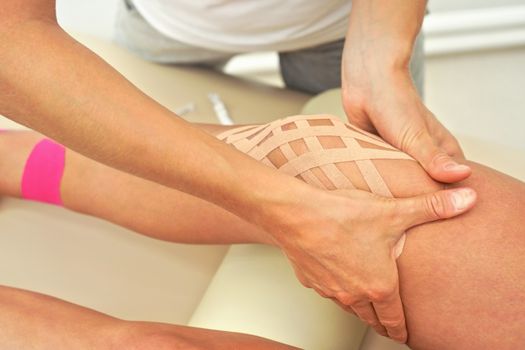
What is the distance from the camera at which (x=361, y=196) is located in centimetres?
75

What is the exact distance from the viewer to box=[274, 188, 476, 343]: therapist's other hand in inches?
28.9

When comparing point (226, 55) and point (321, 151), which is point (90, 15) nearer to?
point (226, 55)

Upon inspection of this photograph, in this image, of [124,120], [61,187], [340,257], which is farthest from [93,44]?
[340,257]

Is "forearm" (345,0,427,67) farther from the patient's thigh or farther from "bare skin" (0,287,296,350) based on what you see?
"bare skin" (0,287,296,350)

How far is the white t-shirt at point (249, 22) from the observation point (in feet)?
3.55

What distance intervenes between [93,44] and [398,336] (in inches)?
36.3

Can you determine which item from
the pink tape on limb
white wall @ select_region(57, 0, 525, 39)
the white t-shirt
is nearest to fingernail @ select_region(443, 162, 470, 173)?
the white t-shirt

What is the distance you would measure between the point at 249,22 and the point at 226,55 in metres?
0.19

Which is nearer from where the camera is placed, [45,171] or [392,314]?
[392,314]

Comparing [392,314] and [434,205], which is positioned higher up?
[434,205]

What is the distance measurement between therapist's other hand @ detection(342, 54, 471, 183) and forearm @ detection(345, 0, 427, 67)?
0.04 feet

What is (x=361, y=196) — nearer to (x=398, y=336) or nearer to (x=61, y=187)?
(x=398, y=336)

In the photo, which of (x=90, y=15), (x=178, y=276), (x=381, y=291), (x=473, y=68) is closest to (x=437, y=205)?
(x=381, y=291)

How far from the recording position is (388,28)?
3.08ft
